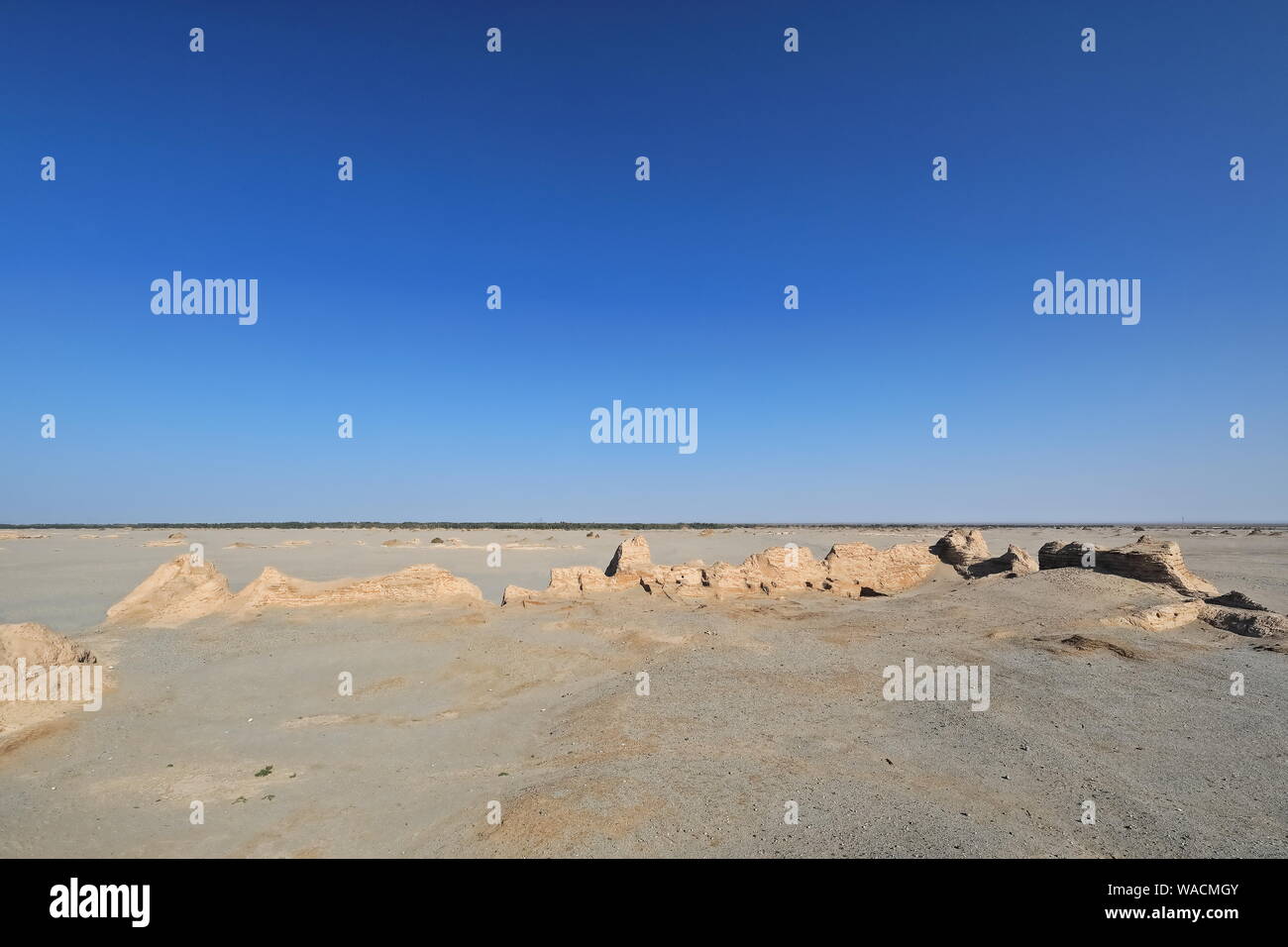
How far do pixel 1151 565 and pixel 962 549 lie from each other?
8.78 meters

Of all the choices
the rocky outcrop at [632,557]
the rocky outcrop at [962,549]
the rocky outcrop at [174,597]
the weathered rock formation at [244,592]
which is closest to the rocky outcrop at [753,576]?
the rocky outcrop at [632,557]

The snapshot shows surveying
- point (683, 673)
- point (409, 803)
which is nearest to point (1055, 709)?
point (683, 673)

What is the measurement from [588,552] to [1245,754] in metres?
46.3

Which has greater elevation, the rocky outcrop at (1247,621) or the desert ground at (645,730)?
the rocky outcrop at (1247,621)

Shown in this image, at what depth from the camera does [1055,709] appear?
35.0 ft

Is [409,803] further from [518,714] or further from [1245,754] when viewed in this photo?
[1245,754]

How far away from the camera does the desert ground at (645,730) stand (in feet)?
22.9

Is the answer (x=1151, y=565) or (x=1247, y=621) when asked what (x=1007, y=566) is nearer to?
(x=1151, y=565)

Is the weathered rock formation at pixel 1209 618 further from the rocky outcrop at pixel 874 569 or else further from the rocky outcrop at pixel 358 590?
the rocky outcrop at pixel 358 590

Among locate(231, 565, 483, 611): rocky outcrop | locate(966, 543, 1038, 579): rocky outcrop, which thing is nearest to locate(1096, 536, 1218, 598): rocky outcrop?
locate(966, 543, 1038, 579): rocky outcrop

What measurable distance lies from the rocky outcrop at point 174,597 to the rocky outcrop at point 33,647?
192 inches

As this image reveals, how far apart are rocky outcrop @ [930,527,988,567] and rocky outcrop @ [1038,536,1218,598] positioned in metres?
5.50

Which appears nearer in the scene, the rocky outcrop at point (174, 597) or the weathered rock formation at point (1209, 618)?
the weathered rock formation at point (1209, 618)
